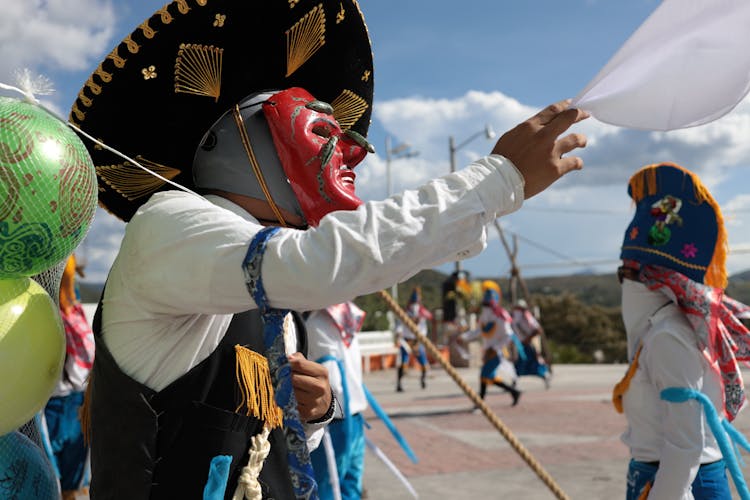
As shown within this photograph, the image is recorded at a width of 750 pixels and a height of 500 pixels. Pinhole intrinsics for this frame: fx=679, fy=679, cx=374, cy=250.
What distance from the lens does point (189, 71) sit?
175 centimetres

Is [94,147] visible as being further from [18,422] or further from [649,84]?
[649,84]

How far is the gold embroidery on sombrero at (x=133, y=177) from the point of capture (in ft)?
6.16

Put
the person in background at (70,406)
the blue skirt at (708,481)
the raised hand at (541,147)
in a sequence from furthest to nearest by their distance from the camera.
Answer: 1. the person in background at (70,406)
2. the blue skirt at (708,481)
3. the raised hand at (541,147)

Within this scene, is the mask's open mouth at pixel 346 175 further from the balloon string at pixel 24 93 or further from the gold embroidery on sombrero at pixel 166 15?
the balloon string at pixel 24 93

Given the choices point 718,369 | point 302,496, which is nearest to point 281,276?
point 302,496

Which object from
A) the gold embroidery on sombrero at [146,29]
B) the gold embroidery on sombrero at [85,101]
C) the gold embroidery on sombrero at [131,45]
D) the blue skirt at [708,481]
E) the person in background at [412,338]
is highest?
the gold embroidery on sombrero at [146,29]

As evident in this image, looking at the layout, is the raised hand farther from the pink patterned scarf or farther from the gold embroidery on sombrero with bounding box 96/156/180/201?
the pink patterned scarf

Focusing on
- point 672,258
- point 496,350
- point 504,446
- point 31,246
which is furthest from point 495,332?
point 31,246

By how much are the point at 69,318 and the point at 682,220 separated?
15.2 feet

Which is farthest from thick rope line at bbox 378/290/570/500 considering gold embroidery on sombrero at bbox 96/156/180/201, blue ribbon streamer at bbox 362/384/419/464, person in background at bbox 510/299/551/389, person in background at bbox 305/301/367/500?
person in background at bbox 510/299/551/389

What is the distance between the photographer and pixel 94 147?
6.18 ft

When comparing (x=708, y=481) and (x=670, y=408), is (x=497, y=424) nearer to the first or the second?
(x=670, y=408)

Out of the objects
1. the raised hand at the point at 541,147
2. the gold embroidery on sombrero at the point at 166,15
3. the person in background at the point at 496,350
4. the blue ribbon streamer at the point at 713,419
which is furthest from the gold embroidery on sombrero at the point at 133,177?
the person in background at the point at 496,350

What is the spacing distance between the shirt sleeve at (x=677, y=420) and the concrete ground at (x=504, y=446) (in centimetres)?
45
